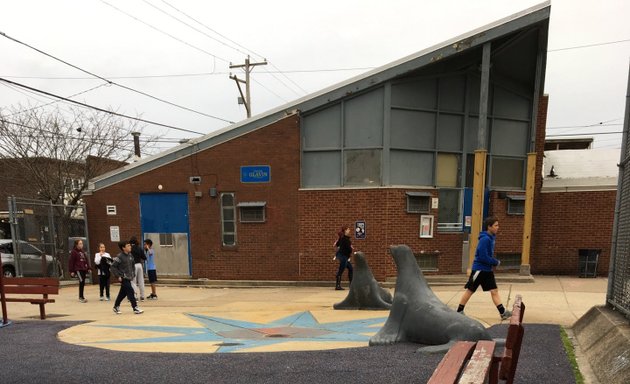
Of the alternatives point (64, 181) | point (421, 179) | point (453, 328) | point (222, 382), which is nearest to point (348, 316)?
point (453, 328)

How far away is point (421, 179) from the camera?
11211 mm

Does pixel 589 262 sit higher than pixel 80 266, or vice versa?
pixel 589 262

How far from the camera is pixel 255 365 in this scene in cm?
420

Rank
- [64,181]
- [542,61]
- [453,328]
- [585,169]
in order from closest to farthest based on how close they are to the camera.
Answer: [453,328], [542,61], [585,169], [64,181]

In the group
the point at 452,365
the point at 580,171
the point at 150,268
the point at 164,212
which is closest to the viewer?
the point at 452,365

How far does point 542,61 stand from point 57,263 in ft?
53.0

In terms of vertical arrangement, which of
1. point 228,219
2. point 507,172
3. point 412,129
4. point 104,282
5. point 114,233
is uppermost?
point 412,129

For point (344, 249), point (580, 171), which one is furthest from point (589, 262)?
point (344, 249)

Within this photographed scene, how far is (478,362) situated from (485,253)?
3.73 m

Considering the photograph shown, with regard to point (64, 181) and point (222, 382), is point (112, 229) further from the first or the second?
point (222, 382)

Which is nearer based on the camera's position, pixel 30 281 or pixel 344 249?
pixel 30 281

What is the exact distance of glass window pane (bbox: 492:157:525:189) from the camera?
12086mm

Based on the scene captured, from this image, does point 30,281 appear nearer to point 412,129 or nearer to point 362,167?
point 362,167

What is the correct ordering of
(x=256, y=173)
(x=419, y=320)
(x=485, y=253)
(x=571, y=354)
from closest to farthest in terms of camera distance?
(x=571, y=354) < (x=419, y=320) < (x=485, y=253) < (x=256, y=173)
